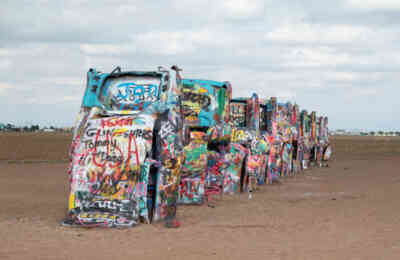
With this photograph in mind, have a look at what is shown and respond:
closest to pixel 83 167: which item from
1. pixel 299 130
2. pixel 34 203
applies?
pixel 34 203

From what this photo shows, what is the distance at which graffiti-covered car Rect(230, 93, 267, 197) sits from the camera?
63.4 ft

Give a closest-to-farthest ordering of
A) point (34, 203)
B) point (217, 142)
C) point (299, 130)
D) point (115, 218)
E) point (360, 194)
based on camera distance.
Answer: point (115, 218) < point (34, 203) < point (217, 142) < point (360, 194) < point (299, 130)

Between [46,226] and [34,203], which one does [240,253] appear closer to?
[46,226]

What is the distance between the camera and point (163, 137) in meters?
11.7

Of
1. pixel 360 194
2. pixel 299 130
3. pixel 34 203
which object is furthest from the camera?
pixel 299 130

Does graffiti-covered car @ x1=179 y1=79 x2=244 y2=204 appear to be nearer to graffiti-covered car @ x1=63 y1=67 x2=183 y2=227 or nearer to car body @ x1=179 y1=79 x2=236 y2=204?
car body @ x1=179 y1=79 x2=236 y2=204

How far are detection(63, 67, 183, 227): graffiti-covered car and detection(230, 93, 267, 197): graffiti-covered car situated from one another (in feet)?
22.9

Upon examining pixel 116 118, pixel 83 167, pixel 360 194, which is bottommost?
pixel 360 194

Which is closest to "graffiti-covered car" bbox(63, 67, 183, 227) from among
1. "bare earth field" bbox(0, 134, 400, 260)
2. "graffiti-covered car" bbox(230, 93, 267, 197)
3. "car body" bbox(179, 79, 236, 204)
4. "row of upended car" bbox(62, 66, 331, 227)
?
"row of upended car" bbox(62, 66, 331, 227)

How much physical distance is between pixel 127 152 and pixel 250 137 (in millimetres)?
9468

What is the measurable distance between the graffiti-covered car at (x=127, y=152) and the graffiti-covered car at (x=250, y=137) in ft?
22.9

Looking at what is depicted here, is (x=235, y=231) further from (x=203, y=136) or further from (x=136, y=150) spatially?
(x=203, y=136)

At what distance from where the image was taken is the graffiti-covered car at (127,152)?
11047 mm

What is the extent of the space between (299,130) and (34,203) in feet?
65.5
